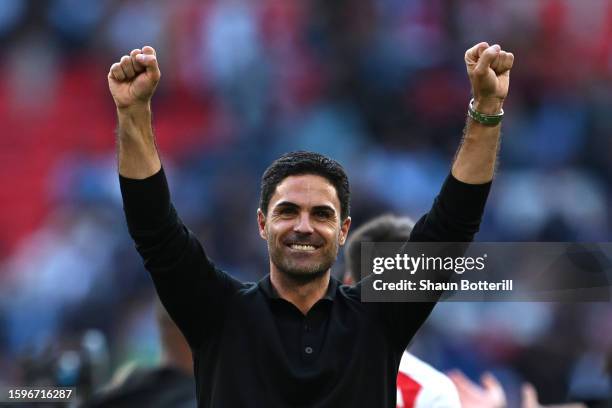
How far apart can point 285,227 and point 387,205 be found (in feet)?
20.6

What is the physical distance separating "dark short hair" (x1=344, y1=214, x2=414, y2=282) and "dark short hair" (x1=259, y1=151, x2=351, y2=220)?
95cm

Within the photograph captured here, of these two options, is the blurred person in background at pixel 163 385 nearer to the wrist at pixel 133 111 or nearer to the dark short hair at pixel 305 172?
the dark short hair at pixel 305 172

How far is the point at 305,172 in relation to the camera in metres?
3.23

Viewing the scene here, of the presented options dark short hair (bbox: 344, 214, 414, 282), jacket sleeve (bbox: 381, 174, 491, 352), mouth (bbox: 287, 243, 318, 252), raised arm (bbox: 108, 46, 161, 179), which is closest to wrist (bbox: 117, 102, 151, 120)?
raised arm (bbox: 108, 46, 161, 179)

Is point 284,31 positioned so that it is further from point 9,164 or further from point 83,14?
point 9,164

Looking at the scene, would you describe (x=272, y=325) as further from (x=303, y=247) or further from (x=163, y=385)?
(x=163, y=385)

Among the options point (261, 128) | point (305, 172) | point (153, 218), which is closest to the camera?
point (153, 218)


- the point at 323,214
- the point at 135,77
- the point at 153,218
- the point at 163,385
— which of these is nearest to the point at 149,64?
the point at 135,77

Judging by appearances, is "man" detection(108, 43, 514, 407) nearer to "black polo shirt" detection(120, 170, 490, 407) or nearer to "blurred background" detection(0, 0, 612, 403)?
"black polo shirt" detection(120, 170, 490, 407)

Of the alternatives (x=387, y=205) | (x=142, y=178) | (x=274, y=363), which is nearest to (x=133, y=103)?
(x=142, y=178)

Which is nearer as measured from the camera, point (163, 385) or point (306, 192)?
point (306, 192)

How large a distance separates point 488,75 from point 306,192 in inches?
22.5

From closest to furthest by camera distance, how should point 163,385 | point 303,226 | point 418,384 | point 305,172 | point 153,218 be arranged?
point 153,218 → point 303,226 → point 305,172 → point 418,384 → point 163,385

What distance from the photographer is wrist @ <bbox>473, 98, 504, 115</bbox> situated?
10.2 ft
